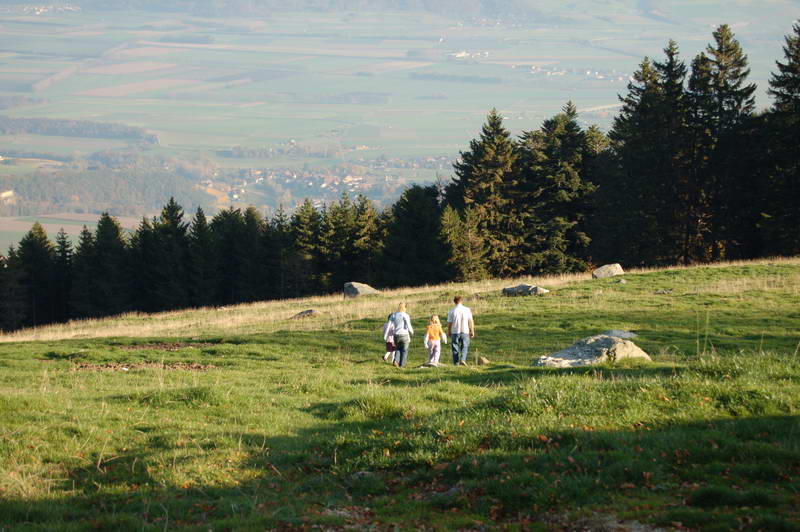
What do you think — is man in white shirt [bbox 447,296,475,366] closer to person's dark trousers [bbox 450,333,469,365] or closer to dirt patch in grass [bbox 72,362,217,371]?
person's dark trousers [bbox 450,333,469,365]

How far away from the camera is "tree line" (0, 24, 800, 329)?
56562 mm

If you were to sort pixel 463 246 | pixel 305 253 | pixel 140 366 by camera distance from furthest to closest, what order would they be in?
pixel 305 253
pixel 463 246
pixel 140 366

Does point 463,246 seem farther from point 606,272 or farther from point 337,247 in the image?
point 606,272

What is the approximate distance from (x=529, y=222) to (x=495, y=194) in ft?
14.3

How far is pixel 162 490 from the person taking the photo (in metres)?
9.29

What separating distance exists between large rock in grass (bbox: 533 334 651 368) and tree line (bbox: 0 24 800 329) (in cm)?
3998

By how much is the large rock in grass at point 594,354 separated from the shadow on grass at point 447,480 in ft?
24.5

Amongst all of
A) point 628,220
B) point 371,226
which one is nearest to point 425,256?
point 371,226

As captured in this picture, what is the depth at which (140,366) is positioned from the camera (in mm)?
21609

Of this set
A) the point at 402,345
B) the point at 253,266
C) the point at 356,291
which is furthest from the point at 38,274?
the point at 402,345

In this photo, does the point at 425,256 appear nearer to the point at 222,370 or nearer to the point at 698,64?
the point at 698,64

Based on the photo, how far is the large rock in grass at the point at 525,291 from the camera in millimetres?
35969

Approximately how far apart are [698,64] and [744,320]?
3811cm

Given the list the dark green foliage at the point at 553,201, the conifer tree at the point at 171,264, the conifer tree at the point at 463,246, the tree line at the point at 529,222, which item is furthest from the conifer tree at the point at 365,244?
the conifer tree at the point at 171,264
